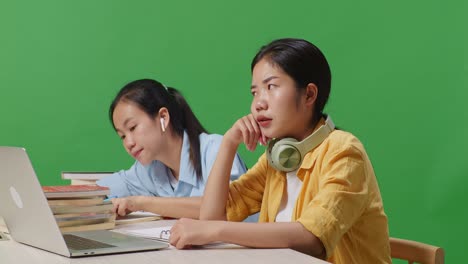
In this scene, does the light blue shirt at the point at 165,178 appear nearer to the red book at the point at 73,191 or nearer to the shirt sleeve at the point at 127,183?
the shirt sleeve at the point at 127,183

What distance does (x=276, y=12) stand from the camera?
124 inches

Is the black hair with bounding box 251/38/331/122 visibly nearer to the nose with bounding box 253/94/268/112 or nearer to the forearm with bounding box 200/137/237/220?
the nose with bounding box 253/94/268/112

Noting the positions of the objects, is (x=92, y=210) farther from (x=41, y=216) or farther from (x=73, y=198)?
(x=41, y=216)

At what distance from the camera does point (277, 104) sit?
1658 millimetres

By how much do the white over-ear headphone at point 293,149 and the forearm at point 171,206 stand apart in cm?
41

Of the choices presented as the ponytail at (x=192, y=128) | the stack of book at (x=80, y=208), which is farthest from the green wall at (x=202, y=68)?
the stack of book at (x=80, y=208)

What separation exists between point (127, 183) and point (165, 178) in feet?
0.46

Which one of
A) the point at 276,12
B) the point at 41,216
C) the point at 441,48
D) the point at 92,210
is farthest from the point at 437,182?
the point at 41,216

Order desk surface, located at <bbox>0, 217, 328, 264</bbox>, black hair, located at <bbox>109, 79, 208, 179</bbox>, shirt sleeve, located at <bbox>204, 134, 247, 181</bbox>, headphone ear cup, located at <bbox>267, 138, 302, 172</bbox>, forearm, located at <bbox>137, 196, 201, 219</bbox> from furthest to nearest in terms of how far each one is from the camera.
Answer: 1. black hair, located at <bbox>109, 79, 208, 179</bbox>
2. shirt sleeve, located at <bbox>204, 134, 247, 181</bbox>
3. forearm, located at <bbox>137, 196, 201, 219</bbox>
4. headphone ear cup, located at <bbox>267, 138, 302, 172</bbox>
5. desk surface, located at <bbox>0, 217, 328, 264</bbox>

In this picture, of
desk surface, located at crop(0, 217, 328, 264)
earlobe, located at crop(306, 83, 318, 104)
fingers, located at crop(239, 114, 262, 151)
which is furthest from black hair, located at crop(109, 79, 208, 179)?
desk surface, located at crop(0, 217, 328, 264)

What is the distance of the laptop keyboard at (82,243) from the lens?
1318 millimetres

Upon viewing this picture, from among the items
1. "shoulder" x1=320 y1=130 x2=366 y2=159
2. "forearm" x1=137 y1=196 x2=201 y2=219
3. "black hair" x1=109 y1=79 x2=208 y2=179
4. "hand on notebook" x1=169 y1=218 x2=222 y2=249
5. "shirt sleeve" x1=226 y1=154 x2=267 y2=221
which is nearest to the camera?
"hand on notebook" x1=169 y1=218 x2=222 y2=249

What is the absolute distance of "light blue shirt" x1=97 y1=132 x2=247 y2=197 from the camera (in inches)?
89.5

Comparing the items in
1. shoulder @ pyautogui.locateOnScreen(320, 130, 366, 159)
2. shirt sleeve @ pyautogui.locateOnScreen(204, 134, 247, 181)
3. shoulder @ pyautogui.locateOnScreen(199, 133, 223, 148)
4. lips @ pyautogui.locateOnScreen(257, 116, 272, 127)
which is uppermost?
lips @ pyautogui.locateOnScreen(257, 116, 272, 127)
